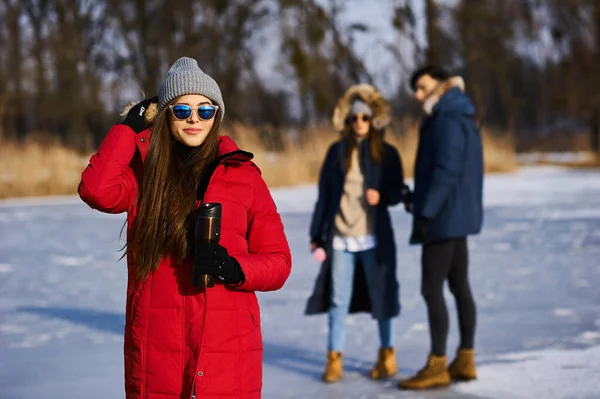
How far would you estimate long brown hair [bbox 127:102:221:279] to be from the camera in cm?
219

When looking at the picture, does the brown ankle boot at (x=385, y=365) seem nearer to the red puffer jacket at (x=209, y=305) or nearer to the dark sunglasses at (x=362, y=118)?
the dark sunglasses at (x=362, y=118)

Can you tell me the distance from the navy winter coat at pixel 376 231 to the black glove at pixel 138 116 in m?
2.37

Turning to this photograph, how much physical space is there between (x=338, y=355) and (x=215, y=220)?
8.31 ft

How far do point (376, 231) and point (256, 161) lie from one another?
12.7 m

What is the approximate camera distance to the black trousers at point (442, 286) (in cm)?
436

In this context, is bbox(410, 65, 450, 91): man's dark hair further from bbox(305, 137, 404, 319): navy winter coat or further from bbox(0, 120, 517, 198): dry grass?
bbox(0, 120, 517, 198): dry grass

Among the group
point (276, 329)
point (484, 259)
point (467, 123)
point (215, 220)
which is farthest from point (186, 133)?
point (484, 259)

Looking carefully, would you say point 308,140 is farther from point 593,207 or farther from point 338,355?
point 338,355

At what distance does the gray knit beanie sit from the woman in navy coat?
7.68ft

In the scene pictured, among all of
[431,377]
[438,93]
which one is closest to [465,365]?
[431,377]

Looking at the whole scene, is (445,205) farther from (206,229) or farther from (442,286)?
(206,229)

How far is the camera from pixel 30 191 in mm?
15578

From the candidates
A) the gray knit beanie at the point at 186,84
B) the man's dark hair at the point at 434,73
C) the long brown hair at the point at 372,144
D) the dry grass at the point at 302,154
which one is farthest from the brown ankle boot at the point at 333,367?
the dry grass at the point at 302,154

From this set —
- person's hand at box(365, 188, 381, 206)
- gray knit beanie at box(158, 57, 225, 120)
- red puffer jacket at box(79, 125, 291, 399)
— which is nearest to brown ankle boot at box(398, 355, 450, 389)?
person's hand at box(365, 188, 381, 206)
